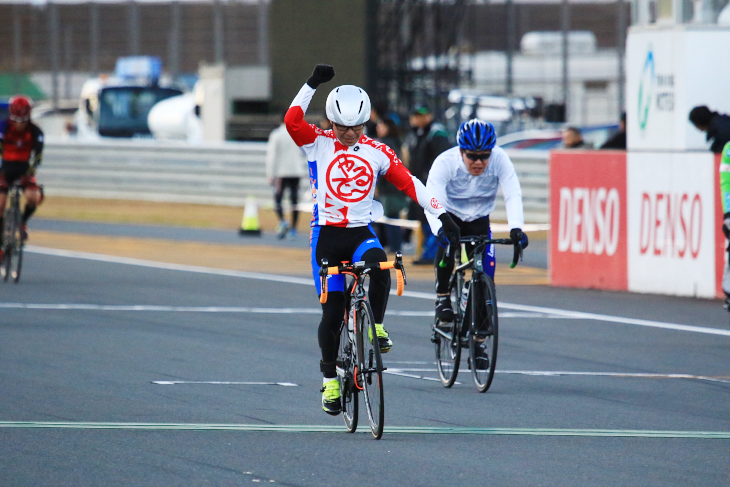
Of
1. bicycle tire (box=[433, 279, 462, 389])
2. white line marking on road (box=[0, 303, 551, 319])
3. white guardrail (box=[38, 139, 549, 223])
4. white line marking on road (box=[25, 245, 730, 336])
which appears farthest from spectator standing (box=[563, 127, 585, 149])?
bicycle tire (box=[433, 279, 462, 389])

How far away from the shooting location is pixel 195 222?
2495 centimetres

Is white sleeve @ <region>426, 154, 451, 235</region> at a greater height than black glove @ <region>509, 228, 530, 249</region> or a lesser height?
greater

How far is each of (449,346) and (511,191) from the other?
3.73 ft

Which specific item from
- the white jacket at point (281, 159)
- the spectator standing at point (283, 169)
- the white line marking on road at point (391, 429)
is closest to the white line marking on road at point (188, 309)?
the white line marking on road at point (391, 429)

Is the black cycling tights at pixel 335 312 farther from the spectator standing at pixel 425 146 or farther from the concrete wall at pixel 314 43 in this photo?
the concrete wall at pixel 314 43

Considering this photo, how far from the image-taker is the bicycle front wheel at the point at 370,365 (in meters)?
6.96

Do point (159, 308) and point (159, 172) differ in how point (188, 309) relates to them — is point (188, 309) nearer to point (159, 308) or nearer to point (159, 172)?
point (159, 308)

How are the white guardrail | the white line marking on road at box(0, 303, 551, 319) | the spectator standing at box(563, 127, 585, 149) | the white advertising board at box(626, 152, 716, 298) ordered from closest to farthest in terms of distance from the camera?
1. the white line marking on road at box(0, 303, 551, 319)
2. the white advertising board at box(626, 152, 716, 298)
3. the spectator standing at box(563, 127, 585, 149)
4. the white guardrail

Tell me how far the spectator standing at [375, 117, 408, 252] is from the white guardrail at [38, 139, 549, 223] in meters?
6.86

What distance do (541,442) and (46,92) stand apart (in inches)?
2585

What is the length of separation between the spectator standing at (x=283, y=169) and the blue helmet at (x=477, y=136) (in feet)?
41.5

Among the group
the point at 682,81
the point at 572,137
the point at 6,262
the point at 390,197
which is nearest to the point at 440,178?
the point at 682,81

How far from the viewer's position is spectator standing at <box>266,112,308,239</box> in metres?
21.7

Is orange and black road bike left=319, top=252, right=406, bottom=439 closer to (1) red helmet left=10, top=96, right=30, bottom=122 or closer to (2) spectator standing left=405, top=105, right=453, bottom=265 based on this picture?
(1) red helmet left=10, top=96, right=30, bottom=122
